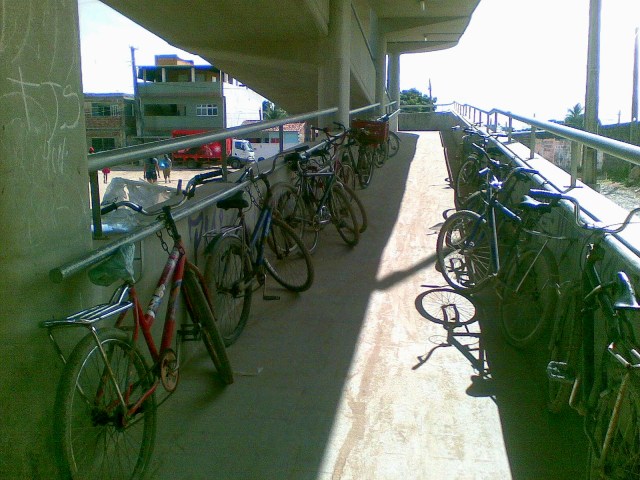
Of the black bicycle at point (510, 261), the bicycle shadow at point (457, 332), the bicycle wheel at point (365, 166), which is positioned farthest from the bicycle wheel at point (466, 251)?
the bicycle wheel at point (365, 166)

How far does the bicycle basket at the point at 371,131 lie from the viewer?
10727mm

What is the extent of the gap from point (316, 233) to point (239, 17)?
675 centimetres

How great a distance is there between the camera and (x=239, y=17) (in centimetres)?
1232

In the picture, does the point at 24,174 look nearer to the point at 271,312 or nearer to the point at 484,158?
the point at 271,312

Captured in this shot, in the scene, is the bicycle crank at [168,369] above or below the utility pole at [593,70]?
below

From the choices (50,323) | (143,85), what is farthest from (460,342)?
(143,85)

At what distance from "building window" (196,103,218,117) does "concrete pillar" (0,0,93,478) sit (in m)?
39.2

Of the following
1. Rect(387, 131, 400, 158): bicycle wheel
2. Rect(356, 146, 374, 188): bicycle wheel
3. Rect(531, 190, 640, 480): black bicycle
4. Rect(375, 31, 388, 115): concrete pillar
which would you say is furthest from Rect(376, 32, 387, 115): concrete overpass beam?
Rect(531, 190, 640, 480): black bicycle

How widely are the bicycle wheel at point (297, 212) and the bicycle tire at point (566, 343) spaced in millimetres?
2747

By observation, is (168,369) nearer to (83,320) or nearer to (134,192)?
(83,320)

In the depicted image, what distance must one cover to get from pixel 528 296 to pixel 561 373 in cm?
125

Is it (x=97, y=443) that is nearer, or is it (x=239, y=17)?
(x=97, y=443)

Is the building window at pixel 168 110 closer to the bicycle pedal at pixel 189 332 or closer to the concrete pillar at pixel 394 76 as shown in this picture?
the concrete pillar at pixel 394 76

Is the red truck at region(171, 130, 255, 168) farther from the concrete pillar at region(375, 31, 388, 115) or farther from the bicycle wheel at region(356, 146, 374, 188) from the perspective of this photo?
the concrete pillar at region(375, 31, 388, 115)
